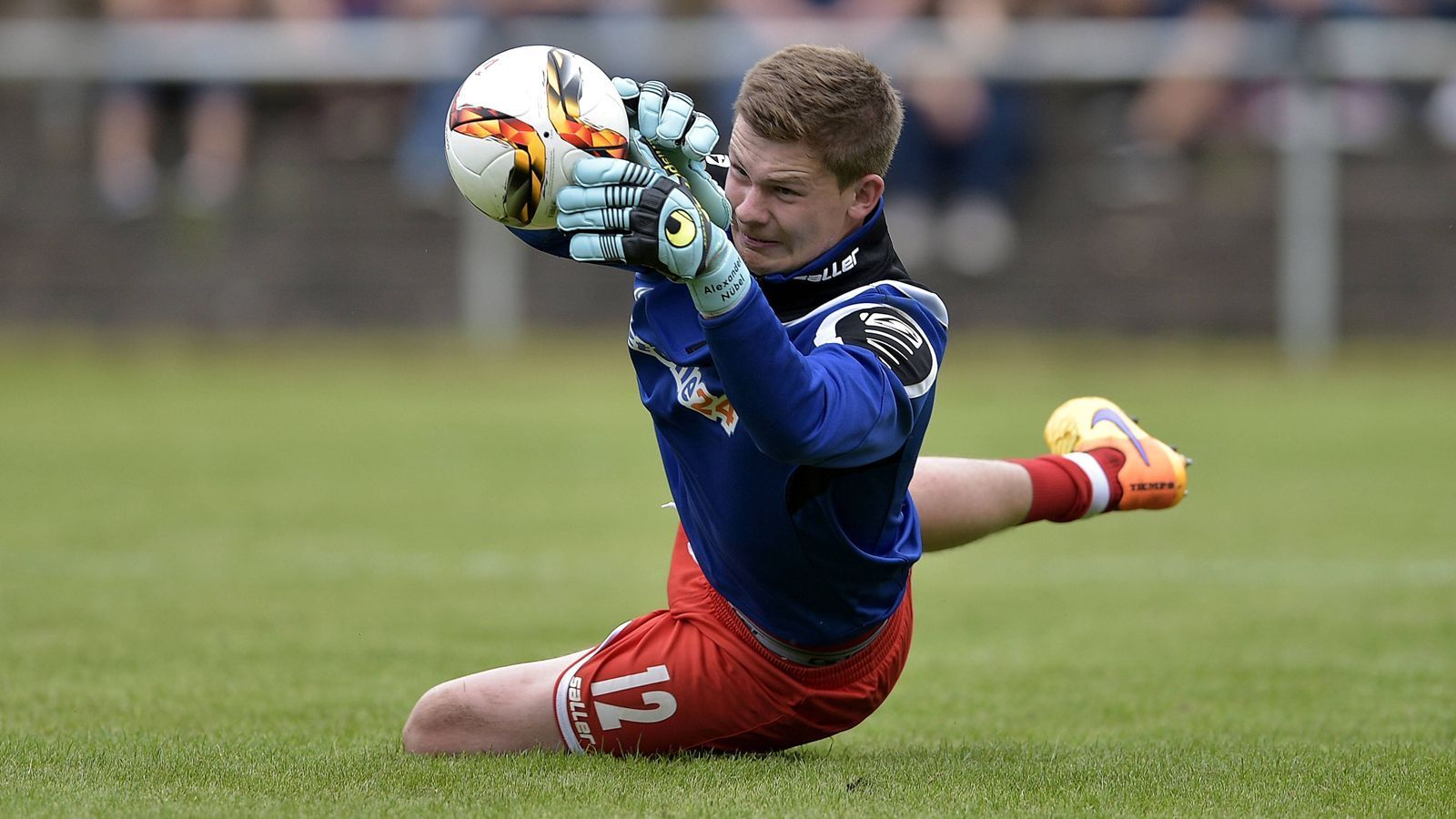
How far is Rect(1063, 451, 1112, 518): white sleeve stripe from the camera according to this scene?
525cm

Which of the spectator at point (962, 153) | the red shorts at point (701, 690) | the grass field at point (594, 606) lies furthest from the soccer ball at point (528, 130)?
the spectator at point (962, 153)

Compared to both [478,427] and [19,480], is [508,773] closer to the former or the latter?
[19,480]

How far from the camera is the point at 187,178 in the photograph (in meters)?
17.5

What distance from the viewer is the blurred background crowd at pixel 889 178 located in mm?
16625

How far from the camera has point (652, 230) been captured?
11.7 ft

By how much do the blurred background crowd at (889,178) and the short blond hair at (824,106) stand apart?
12343 millimetres

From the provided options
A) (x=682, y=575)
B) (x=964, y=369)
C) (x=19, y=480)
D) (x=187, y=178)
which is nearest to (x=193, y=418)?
(x=19, y=480)

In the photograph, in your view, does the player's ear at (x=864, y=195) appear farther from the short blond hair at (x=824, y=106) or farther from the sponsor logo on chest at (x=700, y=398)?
the sponsor logo on chest at (x=700, y=398)

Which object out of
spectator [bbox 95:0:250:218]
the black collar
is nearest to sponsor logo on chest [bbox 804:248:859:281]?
the black collar

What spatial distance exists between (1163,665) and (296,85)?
13.1 metres

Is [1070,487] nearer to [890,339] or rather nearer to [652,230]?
[890,339]

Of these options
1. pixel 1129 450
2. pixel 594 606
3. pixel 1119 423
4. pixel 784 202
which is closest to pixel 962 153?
pixel 594 606

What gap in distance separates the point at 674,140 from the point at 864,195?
46cm

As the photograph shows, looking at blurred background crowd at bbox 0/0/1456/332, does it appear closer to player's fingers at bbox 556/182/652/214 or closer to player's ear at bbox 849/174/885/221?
player's ear at bbox 849/174/885/221
